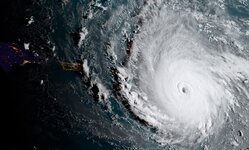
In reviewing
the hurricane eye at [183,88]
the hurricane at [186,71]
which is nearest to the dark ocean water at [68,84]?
the hurricane at [186,71]

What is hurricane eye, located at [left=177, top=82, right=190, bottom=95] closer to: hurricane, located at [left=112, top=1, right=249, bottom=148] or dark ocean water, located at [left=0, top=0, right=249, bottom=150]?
hurricane, located at [left=112, top=1, right=249, bottom=148]

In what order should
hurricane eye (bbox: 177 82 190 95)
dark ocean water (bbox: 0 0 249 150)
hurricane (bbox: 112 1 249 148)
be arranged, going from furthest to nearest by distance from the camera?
hurricane eye (bbox: 177 82 190 95) < hurricane (bbox: 112 1 249 148) < dark ocean water (bbox: 0 0 249 150)

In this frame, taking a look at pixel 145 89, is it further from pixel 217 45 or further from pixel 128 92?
pixel 217 45

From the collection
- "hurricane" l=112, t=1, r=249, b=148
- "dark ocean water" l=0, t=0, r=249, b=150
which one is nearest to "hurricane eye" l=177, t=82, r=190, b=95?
"hurricane" l=112, t=1, r=249, b=148

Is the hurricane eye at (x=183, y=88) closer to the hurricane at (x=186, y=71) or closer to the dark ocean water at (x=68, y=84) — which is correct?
the hurricane at (x=186, y=71)

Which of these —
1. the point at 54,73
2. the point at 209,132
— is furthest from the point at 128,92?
the point at 209,132
